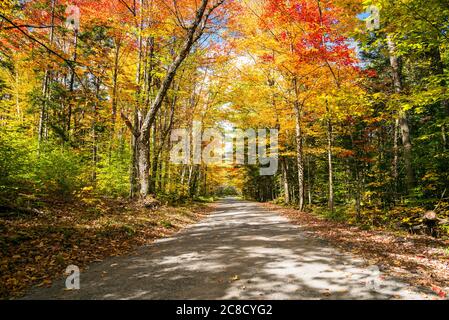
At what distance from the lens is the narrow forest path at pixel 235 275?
4.00 meters

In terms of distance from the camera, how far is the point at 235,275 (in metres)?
4.80

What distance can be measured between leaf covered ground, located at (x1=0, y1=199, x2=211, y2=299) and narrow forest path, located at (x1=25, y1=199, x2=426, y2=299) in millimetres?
484

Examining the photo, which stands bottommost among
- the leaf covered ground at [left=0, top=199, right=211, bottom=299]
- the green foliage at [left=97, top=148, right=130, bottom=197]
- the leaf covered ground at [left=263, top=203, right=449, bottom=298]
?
the leaf covered ground at [left=263, top=203, right=449, bottom=298]

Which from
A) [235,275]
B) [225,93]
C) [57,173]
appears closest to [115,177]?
[57,173]

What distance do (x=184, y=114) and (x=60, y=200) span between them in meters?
15.7

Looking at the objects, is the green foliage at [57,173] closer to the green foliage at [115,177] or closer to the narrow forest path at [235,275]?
the green foliage at [115,177]

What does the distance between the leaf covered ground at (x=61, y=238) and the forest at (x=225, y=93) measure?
0.22 ft

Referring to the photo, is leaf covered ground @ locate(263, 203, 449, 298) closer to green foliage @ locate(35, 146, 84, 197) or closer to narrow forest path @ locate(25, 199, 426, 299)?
narrow forest path @ locate(25, 199, 426, 299)

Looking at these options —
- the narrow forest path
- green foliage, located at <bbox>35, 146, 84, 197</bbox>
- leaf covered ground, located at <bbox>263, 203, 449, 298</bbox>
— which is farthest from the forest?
leaf covered ground, located at <bbox>263, 203, 449, 298</bbox>

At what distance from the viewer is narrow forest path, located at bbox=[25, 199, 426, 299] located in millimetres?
3996

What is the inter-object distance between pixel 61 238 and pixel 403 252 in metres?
8.29

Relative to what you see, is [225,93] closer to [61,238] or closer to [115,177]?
[115,177]

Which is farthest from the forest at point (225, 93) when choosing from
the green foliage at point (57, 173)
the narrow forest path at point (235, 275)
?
the narrow forest path at point (235, 275)
